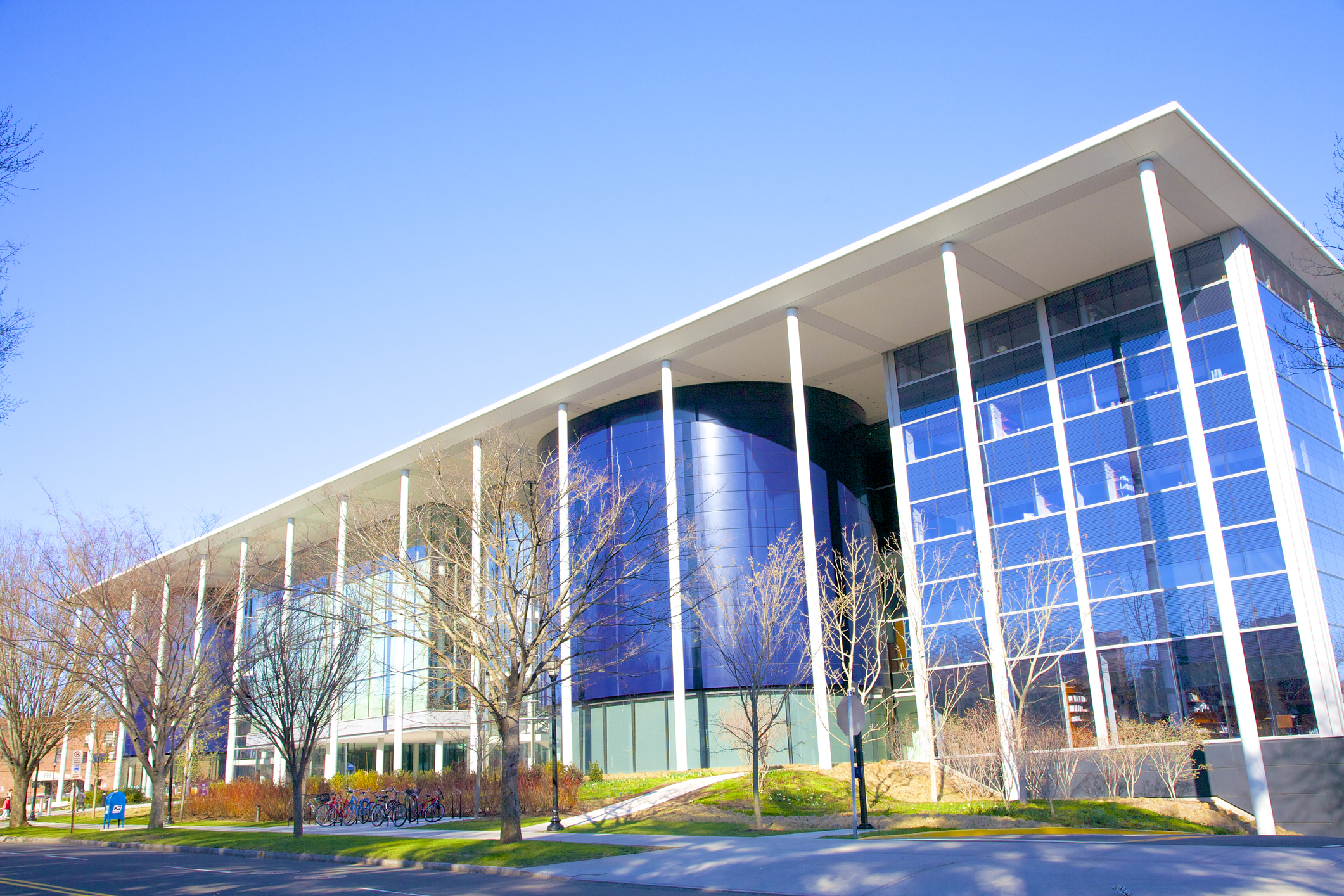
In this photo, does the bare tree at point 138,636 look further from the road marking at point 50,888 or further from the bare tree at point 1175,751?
the bare tree at point 1175,751

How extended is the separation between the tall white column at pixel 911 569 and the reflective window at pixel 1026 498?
3001mm

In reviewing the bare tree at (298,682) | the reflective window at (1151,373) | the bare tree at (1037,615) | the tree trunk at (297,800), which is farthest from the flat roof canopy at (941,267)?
the tree trunk at (297,800)

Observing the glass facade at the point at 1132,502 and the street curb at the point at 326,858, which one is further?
the glass facade at the point at 1132,502

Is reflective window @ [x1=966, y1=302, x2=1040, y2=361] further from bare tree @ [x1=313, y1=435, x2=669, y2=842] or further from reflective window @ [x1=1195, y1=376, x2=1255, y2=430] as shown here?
bare tree @ [x1=313, y1=435, x2=669, y2=842]

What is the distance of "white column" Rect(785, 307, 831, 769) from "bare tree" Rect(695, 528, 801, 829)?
0.44 m

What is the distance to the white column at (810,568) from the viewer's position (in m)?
30.5

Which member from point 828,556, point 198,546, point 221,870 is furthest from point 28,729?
point 828,556

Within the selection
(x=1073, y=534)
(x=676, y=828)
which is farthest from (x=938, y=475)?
(x=676, y=828)

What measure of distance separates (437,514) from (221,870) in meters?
8.27

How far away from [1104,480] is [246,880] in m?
24.3

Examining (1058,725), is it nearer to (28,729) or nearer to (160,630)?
(160,630)

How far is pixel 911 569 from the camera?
1231 inches

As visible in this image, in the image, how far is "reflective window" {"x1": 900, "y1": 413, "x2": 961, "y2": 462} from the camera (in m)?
33.7

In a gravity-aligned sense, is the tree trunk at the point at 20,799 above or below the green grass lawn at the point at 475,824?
above
